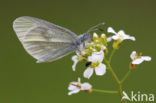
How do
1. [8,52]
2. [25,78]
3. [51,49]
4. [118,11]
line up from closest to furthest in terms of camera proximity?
[51,49] < [25,78] < [8,52] < [118,11]

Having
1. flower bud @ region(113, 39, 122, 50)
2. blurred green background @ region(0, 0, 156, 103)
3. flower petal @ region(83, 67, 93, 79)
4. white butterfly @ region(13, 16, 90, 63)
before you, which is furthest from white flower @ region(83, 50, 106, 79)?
blurred green background @ region(0, 0, 156, 103)

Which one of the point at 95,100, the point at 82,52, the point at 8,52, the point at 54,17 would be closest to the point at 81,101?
the point at 95,100

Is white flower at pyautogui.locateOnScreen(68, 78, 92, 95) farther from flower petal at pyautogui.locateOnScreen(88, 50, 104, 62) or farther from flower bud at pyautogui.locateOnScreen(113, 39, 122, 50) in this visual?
flower bud at pyautogui.locateOnScreen(113, 39, 122, 50)

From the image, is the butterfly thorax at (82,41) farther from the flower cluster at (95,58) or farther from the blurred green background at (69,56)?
the blurred green background at (69,56)

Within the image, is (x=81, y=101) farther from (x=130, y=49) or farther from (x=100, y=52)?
(x=100, y=52)

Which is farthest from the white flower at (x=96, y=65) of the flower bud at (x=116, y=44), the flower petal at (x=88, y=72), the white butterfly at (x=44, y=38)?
the white butterfly at (x=44, y=38)

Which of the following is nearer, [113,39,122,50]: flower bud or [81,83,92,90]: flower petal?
[81,83,92,90]: flower petal
